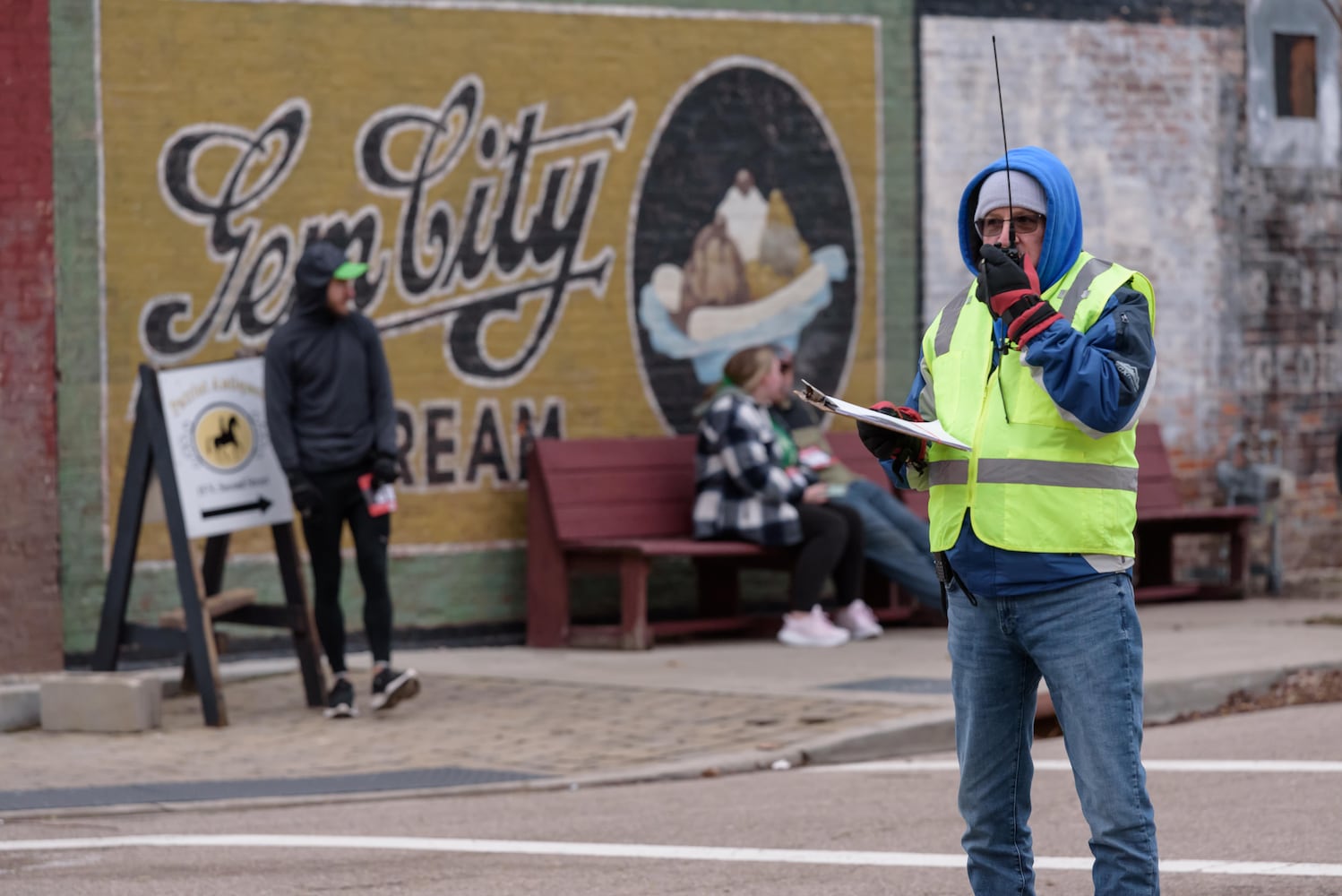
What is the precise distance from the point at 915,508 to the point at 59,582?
5554 mm

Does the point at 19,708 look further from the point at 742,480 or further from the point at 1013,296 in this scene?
the point at 1013,296

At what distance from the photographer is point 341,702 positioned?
33.4 ft

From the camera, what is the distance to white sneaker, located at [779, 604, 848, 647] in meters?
12.5

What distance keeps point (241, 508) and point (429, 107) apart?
130 inches

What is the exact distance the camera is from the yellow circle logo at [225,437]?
34.2ft

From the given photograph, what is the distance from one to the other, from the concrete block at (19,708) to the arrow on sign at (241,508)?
1175mm

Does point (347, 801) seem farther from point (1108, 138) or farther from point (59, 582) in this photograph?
point (1108, 138)

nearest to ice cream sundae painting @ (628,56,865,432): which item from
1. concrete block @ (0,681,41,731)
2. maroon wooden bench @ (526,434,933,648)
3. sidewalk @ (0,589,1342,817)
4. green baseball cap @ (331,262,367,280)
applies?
maroon wooden bench @ (526,434,933,648)

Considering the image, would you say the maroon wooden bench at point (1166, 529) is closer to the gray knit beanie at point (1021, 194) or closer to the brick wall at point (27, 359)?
the brick wall at point (27, 359)

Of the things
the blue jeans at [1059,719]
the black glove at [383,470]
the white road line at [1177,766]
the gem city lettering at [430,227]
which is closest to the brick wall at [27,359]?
the gem city lettering at [430,227]

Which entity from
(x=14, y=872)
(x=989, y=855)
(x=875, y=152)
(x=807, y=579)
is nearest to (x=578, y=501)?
(x=807, y=579)

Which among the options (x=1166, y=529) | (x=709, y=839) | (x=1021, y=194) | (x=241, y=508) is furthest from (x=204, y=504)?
(x=1166, y=529)

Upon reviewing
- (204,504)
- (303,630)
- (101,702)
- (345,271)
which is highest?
(345,271)

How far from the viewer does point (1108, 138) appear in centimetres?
1505
